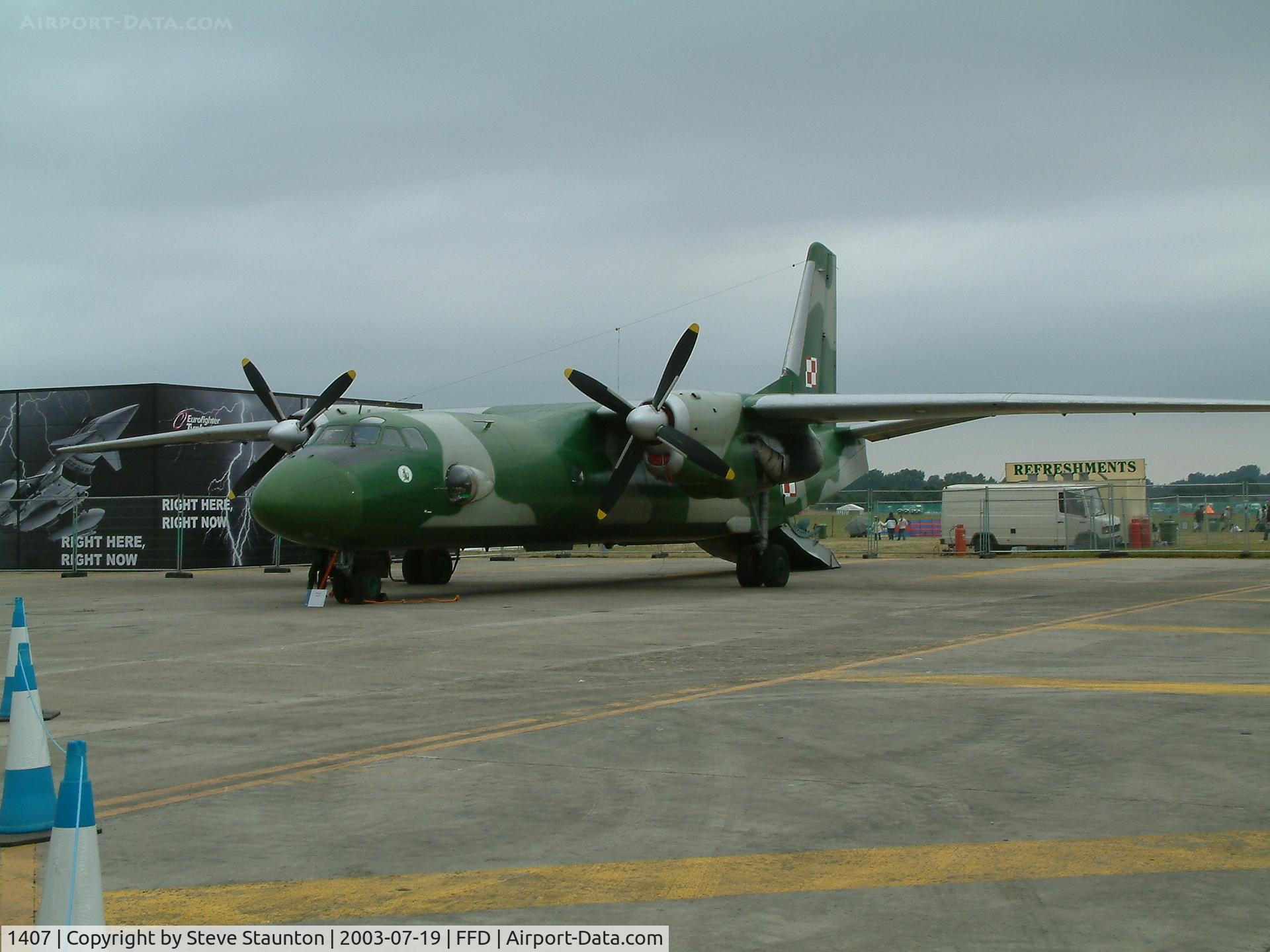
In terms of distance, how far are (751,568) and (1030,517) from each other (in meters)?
20.2

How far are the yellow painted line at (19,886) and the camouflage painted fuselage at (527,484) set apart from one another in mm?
13291

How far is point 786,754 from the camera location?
7352 mm

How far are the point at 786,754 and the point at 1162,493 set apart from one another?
115 ft

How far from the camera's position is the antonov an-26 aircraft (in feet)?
63.7

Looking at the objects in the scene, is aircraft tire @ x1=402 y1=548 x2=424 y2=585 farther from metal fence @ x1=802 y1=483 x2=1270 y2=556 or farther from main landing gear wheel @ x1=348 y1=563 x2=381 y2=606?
metal fence @ x1=802 y1=483 x2=1270 y2=556

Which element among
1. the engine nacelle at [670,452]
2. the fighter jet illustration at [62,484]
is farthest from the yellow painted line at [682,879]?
the fighter jet illustration at [62,484]

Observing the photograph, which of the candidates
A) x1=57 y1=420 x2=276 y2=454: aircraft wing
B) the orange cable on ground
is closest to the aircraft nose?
the orange cable on ground

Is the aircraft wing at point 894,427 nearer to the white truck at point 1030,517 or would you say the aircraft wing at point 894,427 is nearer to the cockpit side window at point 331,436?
the white truck at point 1030,517

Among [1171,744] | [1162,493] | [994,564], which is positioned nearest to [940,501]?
[1162,493]

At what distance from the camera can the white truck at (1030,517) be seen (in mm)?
40125

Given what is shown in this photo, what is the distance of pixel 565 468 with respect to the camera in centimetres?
2288

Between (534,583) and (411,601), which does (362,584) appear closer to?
(411,601)

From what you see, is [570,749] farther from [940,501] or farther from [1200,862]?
[940,501]

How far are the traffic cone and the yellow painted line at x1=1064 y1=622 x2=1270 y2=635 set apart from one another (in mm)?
11782
